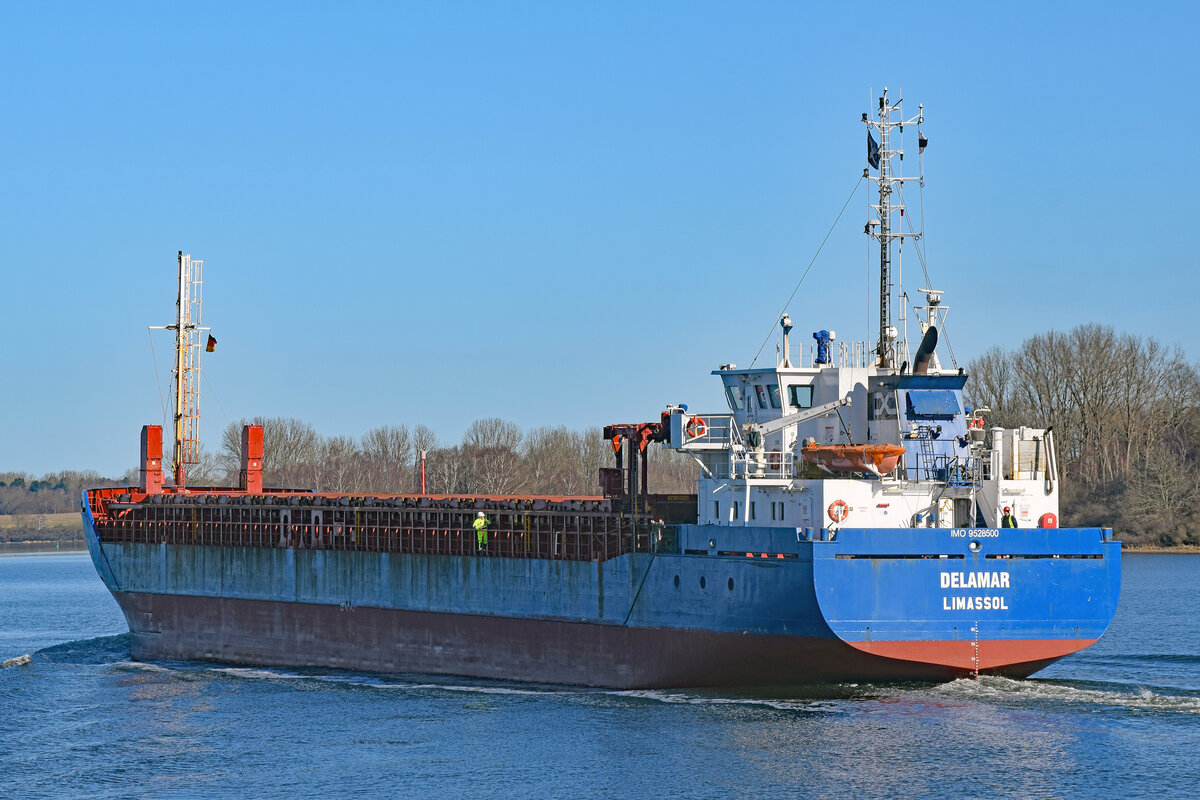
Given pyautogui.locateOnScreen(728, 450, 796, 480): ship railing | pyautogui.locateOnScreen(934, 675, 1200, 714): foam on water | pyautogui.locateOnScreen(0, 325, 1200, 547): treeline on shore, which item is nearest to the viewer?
pyautogui.locateOnScreen(934, 675, 1200, 714): foam on water

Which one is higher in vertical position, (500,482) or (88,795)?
(500,482)

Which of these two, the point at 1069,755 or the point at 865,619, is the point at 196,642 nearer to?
the point at 865,619

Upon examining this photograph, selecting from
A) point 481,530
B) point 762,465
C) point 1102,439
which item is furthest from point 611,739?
point 1102,439

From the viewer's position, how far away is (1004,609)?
95.1ft

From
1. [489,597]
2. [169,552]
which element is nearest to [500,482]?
[169,552]

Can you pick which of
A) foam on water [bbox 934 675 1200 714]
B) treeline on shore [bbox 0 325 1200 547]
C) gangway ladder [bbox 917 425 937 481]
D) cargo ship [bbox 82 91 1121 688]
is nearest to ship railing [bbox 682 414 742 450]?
cargo ship [bbox 82 91 1121 688]

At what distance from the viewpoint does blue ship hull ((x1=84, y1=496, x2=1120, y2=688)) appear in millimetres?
28594

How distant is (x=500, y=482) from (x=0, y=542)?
77.6 m

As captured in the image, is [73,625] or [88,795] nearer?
[88,795]

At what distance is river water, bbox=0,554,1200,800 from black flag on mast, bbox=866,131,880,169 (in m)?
11.5

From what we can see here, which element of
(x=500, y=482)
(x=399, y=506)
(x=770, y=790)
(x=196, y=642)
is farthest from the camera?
(x=500, y=482)

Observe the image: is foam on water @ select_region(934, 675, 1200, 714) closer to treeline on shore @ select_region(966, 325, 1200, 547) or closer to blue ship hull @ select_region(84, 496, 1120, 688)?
blue ship hull @ select_region(84, 496, 1120, 688)

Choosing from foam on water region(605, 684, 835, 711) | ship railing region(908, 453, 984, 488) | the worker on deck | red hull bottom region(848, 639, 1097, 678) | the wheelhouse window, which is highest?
the wheelhouse window

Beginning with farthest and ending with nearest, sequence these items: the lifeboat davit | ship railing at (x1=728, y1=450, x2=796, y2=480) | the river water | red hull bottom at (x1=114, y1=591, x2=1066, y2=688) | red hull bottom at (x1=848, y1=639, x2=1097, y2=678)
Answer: ship railing at (x1=728, y1=450, x2=796, y2=480), the lifeboat davit, red hull bottom at (x1=114, y1=591, x2=1066, y2=688), red hull bottom at (x1=848, y1=639, x2=1097, y2=678), the river water
